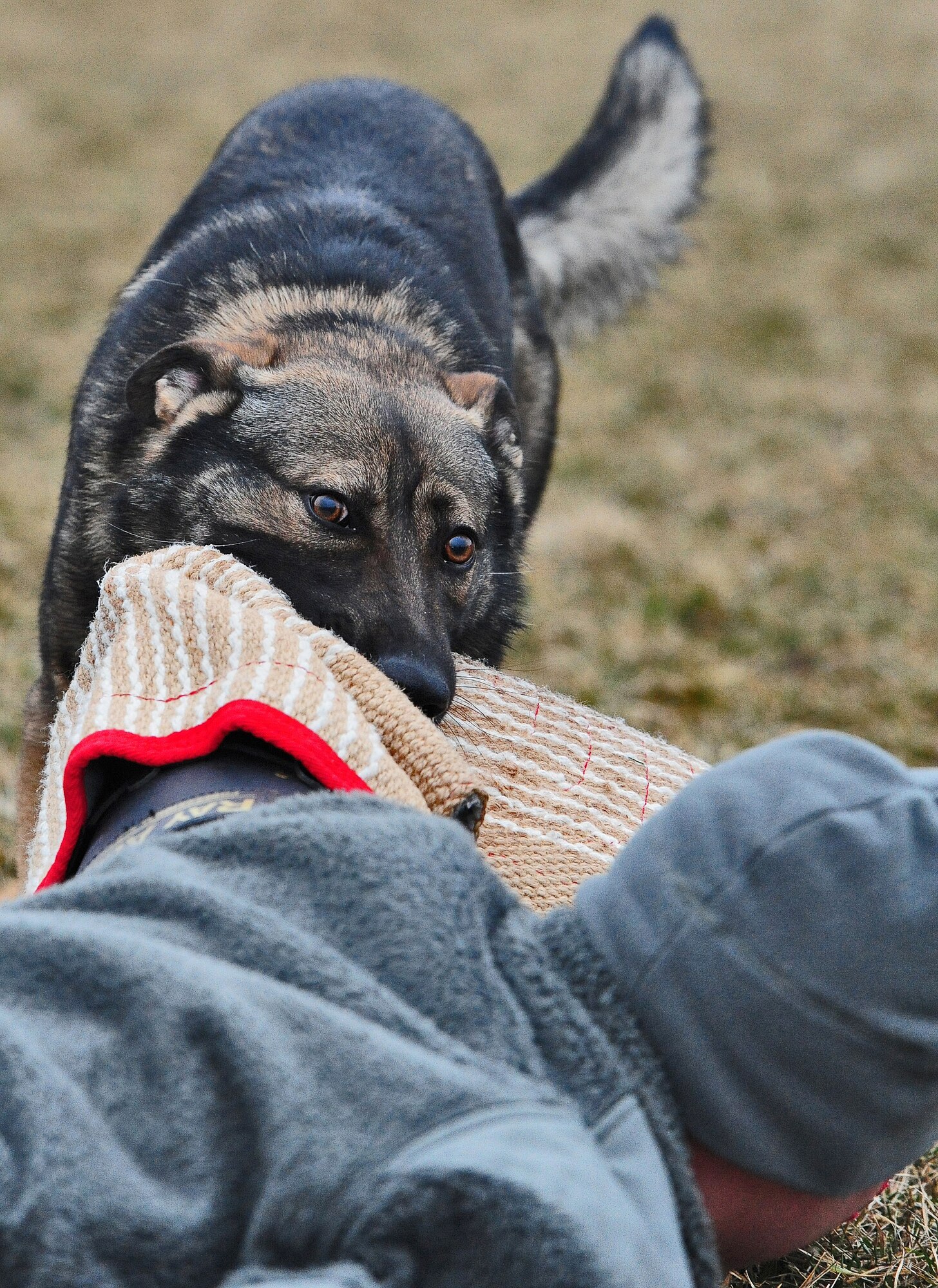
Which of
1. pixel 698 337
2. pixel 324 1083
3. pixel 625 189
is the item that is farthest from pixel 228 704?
pixel 698 337

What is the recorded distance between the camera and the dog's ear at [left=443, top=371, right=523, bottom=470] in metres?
3.05

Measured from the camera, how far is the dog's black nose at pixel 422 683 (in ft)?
6.99

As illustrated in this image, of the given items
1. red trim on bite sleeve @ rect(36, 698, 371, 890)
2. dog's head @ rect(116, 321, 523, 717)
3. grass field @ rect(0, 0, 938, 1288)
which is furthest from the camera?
grass field @ rect(0, 0, 938, 1288)

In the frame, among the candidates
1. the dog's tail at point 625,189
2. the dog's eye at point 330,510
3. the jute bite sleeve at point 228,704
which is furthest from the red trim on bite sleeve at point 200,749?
the dog's tail at point 625,189

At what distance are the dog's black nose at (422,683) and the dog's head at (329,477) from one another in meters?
0.09

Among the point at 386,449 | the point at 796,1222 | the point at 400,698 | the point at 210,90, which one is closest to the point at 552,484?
the point at 386,449

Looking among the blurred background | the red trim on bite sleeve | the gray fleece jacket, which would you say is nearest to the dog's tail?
the blurred background

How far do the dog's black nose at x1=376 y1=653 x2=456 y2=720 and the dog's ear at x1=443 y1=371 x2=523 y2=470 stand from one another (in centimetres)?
96

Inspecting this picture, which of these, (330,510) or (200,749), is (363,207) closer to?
(330,510)

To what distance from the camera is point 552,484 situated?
6.03 m

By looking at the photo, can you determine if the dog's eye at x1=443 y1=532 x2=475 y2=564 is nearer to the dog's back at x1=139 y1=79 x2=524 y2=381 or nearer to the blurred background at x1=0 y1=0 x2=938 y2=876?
the dog's back at x1=139 y1=79 x2=524 y2=381

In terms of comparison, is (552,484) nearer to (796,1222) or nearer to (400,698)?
(400,698)

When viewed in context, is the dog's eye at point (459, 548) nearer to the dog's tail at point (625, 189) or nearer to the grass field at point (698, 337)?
the grass field at point (698, 337)

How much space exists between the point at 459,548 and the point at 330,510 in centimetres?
36
